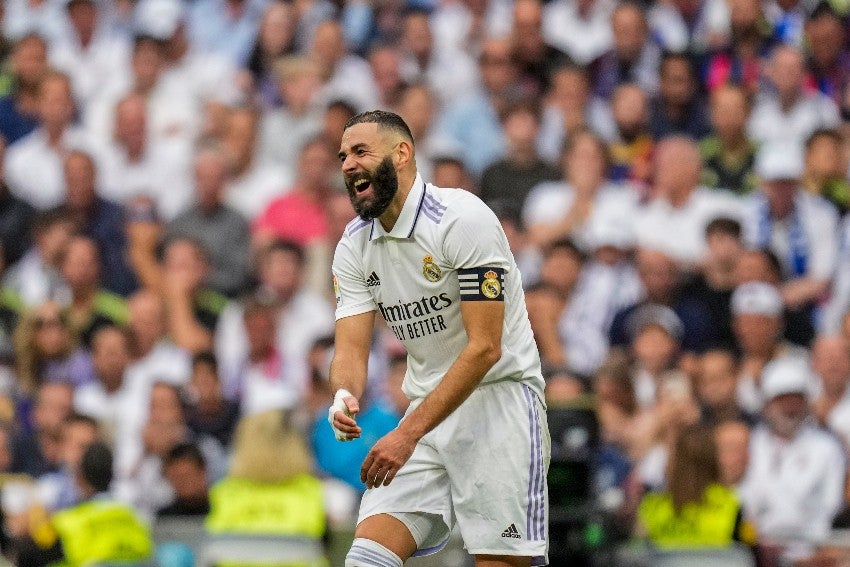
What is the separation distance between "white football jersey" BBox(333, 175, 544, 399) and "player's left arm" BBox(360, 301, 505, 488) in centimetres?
7

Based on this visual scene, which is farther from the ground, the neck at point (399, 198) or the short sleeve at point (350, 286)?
the neck at point (399, 198)

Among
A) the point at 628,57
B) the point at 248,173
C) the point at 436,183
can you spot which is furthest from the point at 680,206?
the point at 248,173

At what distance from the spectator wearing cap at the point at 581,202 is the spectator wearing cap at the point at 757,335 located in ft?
3.92

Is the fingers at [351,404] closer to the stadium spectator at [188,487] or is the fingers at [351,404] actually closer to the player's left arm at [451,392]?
the player's left arm at [451,392]

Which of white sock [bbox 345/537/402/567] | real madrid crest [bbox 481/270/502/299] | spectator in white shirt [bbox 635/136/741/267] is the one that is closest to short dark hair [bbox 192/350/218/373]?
spectator in white shirt [bbox 635/136/741/267]

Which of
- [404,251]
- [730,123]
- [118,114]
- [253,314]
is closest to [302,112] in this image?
[118,114]

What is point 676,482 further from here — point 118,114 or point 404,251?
point 118,114

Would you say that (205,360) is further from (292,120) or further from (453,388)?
(453,388)

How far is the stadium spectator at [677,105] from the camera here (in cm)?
1206

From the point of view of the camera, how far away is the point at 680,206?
11.5 meters

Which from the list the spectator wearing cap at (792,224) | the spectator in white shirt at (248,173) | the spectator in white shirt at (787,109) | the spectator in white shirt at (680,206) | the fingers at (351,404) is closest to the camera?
the fingers at (351,404)

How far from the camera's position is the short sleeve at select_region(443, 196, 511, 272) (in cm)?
616

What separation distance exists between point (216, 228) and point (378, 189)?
5.99 metres

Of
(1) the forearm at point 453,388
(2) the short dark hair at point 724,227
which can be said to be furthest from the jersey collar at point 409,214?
(2) the short dark hair at point 724,227
